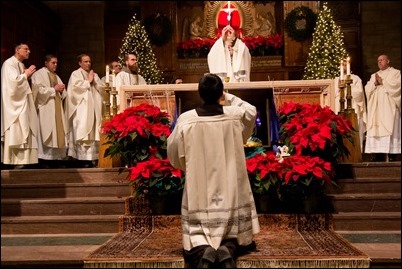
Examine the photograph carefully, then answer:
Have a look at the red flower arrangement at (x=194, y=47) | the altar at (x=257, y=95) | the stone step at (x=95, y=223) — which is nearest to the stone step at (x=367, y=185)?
the stone step at (x=95, y=223)

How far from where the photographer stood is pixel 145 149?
6668 millimetres

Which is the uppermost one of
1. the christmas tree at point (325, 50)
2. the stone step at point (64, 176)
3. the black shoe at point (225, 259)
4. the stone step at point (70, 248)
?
the christmas tree at point (325, 50)

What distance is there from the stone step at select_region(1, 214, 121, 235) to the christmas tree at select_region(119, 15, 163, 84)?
25.0 feet

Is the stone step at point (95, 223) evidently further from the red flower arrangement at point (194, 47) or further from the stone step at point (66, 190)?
the red flower arrangement at point (194, 47)

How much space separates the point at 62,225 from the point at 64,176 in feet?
3.64

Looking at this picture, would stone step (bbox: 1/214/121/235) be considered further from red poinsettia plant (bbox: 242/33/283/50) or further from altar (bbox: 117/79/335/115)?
red poinsettia plant (bbox: 242/33/283/50)

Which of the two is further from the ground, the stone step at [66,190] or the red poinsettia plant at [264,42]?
the red poinsettia plant at [264,42]

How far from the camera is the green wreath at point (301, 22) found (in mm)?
14969

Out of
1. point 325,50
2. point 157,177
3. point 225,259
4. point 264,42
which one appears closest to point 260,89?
point 157,177

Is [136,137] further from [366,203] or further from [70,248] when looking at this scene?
[366,203]

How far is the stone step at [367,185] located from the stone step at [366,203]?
27 cm

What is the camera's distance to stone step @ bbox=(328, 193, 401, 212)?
662cm

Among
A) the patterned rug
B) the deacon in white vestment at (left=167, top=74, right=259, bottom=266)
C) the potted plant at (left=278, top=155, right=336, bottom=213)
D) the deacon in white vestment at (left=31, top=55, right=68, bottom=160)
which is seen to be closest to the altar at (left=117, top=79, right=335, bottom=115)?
the deacon in white vestment at (left=31, top=55, right=68, bottom=160)

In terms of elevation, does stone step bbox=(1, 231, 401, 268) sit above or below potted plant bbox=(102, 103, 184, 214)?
below
